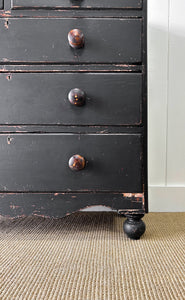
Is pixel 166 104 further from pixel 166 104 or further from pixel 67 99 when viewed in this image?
pixel 67 99

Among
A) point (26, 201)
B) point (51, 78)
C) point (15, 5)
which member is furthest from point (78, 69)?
point (26, 201)

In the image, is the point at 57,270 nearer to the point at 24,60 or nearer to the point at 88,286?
the point at 88,286

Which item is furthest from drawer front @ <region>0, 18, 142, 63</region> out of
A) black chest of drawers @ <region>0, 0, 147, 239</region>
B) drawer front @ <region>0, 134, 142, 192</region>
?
drawer front @ <region>0, 134, 142, 192</region>

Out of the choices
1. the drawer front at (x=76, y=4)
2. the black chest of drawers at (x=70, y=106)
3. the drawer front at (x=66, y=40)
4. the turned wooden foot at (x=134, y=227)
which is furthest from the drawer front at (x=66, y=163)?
the drawer front at (x=76, y=4)

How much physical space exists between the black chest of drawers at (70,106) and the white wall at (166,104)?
0.44 metres

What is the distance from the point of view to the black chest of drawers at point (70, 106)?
0.81 m

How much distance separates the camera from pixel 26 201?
0.83m

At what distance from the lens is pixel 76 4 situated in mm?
812

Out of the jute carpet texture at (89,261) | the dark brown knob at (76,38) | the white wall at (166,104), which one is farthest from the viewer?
the white wall at (166,104)

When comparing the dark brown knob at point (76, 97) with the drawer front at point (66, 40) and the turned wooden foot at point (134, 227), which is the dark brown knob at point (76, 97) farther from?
the turned wooden foot at point (134, 227)

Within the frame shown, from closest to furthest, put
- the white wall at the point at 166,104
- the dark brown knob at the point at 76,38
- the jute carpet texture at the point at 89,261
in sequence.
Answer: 1. the jute carpet texture at the point at 89,261
2. the dark brown knob at the point at 76,38
3. the white wall at the point at 166,104

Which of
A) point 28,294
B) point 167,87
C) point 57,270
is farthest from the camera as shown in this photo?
point 167,87

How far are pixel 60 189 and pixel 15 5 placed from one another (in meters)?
0.55

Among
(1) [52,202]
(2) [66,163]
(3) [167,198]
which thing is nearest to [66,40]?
(2) [66,163]
